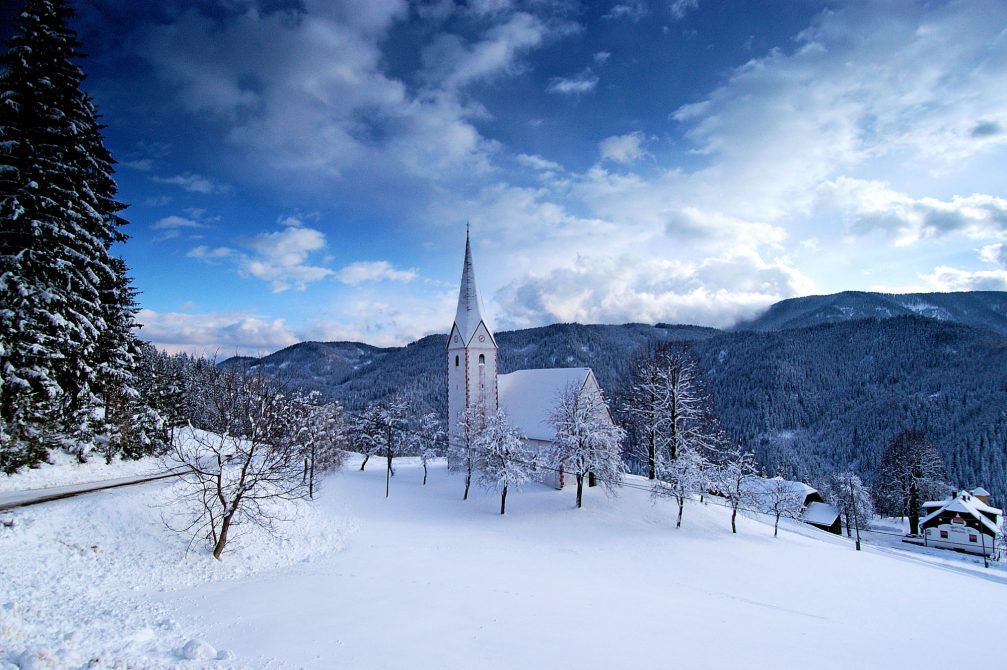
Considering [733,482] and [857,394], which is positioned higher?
[857,394]

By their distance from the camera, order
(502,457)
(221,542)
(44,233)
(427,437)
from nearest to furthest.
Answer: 1. (221,542)
2. (44,233)
3. (502,457)
4. (427,437)

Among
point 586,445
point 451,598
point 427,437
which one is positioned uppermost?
point 586,445

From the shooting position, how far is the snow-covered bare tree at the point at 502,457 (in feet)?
89.5

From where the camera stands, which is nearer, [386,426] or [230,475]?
[230,475]

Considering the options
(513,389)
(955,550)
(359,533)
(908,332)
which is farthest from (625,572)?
(908,332)

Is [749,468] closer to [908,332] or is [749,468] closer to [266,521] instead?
[266,521]

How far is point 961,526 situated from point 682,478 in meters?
46.5

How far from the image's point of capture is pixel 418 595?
43.8ft

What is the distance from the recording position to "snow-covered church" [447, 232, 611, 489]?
1452 inches

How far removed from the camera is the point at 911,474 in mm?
49500

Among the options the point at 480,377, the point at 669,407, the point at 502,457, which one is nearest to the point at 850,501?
the point at 669,407

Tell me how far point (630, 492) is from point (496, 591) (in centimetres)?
1753

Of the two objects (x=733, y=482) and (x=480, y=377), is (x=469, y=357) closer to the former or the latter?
(x=480, y=377)

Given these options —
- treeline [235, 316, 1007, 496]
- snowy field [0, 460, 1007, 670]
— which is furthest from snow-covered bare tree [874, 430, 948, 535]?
snowy field [0, 460, 1007, 670]
